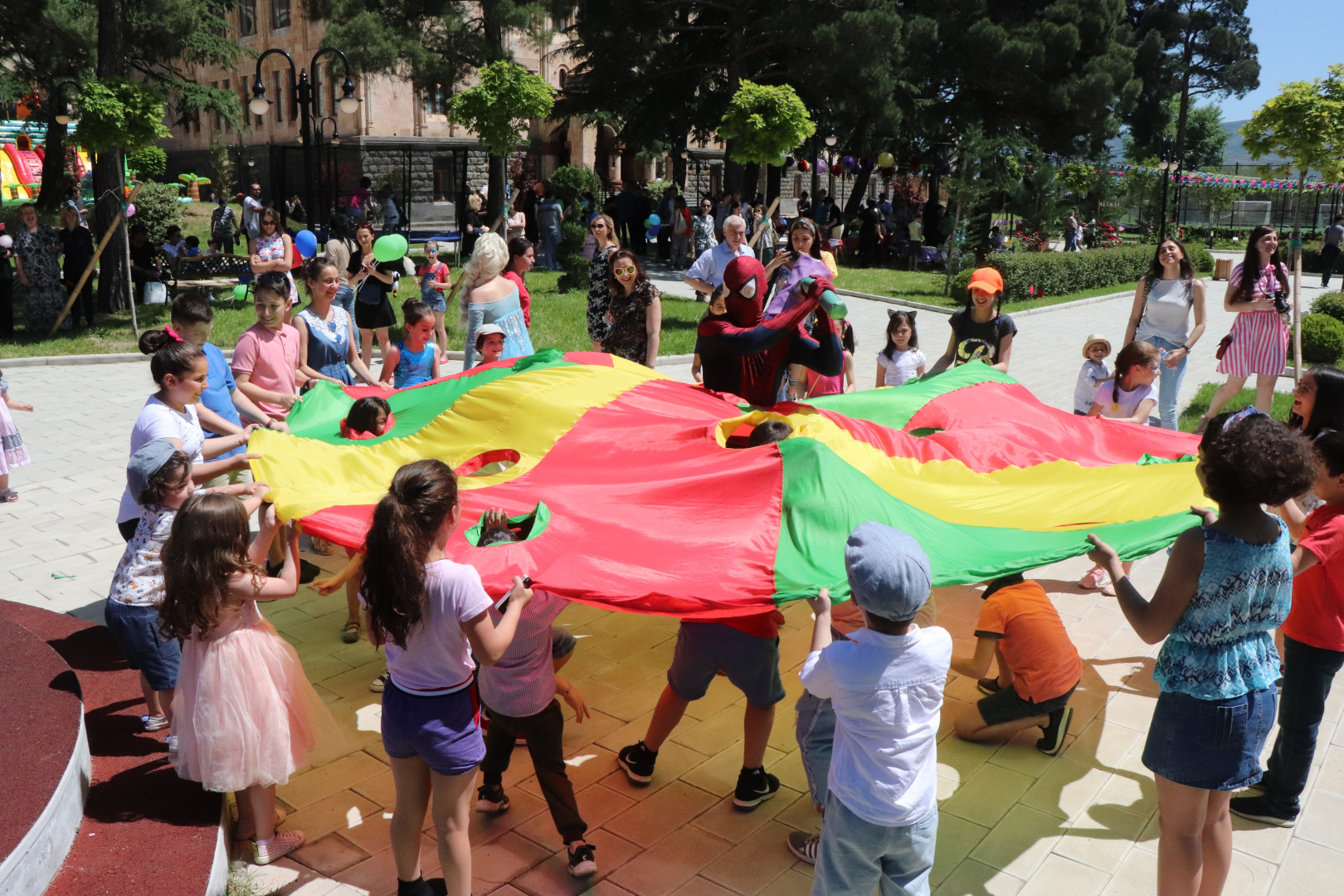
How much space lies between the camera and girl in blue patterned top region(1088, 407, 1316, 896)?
3.16m

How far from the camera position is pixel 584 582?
373cm

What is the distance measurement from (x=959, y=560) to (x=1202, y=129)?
85.0 meters

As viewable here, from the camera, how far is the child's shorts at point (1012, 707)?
473 cm

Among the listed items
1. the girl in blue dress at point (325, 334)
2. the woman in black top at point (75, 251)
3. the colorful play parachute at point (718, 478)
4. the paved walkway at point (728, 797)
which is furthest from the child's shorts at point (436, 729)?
the woman in black top at point (75, 251)

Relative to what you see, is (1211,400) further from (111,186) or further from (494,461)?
(111,186)

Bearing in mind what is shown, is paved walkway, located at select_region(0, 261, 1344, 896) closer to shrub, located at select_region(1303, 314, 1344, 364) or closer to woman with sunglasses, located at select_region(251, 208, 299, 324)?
woman with sunglasses, located at select_region(251, 208, 299, 324)

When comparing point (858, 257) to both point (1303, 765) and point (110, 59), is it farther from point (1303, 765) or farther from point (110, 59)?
point (1303, 765)

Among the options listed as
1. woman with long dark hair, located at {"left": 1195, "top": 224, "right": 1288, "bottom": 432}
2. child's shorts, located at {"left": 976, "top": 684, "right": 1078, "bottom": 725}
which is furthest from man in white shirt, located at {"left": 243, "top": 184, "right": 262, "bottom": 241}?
child's shorts, located at {"left": 976, "top": 684, "right": 1078, "bottom": 725}

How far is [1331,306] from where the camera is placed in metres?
16.0

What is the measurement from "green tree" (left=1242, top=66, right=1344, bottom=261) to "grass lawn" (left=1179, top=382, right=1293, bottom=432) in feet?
6.10

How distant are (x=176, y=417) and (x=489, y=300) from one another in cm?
291

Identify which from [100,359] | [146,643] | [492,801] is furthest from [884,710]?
[100,359]

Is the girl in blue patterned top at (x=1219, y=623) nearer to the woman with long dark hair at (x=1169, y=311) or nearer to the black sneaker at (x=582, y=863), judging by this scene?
the black sneaker at (x=582, y=863)

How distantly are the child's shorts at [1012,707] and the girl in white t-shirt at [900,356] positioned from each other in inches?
133
